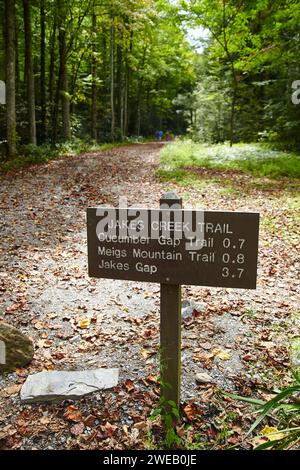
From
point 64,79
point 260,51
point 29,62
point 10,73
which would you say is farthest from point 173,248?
point 64,79

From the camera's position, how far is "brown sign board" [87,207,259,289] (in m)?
2.41

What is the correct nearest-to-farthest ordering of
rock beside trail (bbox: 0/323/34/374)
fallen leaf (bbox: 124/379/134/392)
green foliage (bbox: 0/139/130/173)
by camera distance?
fallen leaf (bbox: 124/379/134/392)
rock beside trail (bbox: 0/323/34/374)
green foliage (bbox: 0/139/130/173)

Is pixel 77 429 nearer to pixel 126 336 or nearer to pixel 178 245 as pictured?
pixel 126 336

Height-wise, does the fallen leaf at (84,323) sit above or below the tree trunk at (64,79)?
below

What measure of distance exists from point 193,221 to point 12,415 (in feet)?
7.36

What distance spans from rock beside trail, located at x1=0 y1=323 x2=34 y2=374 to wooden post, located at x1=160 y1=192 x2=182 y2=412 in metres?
1.51

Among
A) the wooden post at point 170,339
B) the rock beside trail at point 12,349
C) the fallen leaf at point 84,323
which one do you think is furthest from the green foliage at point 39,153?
the wooden post at point 170,339

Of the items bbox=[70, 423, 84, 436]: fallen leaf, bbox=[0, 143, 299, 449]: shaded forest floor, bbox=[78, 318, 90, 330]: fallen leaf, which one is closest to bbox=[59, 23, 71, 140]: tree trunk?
bbox=[0, 143, 299, 449]: shaded forest floor

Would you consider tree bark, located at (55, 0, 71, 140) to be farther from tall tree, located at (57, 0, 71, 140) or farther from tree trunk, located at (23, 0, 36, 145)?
tree trunk, located at (23, 0, 36, 145)

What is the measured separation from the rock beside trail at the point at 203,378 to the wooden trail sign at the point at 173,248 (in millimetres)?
827

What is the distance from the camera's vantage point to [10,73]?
12.6 metres

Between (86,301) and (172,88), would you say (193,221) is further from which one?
(172,88)

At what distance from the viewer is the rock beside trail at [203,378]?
11.0 ft

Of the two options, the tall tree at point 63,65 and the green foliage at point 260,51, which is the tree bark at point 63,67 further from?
the green foliage at point 260,51
